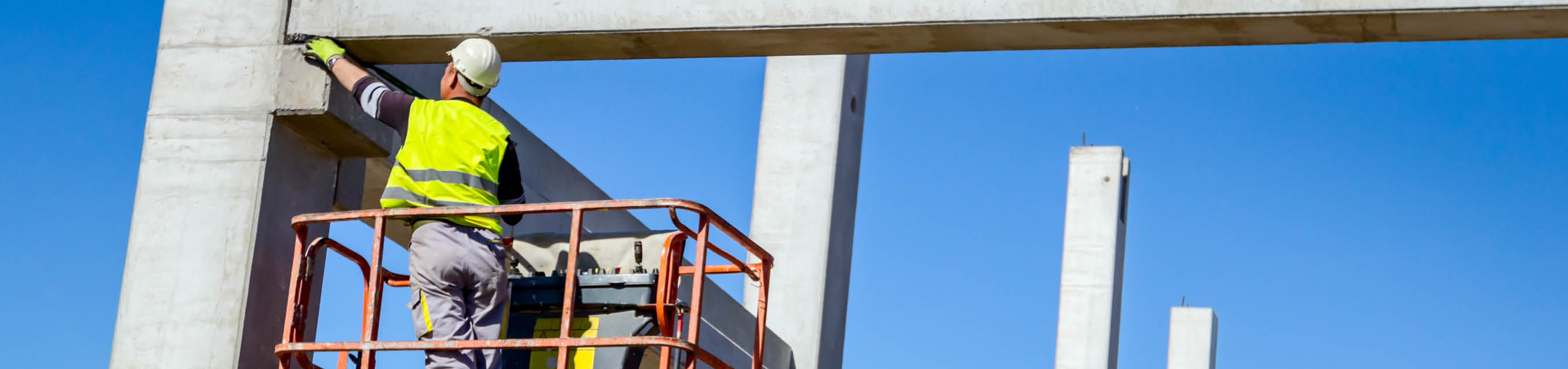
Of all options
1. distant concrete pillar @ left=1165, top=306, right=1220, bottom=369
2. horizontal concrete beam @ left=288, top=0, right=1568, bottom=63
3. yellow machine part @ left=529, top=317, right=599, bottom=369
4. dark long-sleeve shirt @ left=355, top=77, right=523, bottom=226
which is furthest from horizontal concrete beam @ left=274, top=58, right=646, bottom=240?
distant concrete pillar @ left=1165, top=306, right=1220, bottom=369

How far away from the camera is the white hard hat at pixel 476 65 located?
6.38 metres

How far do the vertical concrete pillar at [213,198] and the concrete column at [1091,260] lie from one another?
8.71 metres

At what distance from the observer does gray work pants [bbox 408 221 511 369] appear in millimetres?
6004

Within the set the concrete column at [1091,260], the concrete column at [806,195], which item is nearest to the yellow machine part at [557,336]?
the concrete column at [806,195]

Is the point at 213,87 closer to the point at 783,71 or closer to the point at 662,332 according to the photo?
the point at 662,332

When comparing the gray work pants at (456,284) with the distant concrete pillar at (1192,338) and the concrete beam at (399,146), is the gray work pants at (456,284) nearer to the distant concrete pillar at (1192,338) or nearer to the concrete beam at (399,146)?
the concrete beam at (399,146)

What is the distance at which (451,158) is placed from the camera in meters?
6.11


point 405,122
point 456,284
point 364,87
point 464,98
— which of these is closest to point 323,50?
point 364,87

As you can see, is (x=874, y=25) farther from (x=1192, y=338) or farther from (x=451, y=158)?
(x=1192, y=338)

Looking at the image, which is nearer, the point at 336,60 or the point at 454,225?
the point at 454,225

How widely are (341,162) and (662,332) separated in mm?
2354

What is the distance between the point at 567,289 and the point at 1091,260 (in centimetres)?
972

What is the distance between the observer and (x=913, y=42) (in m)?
6.84

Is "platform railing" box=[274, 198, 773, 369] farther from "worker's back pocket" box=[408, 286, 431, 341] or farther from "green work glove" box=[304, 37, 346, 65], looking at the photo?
"green work glove" box=[304, 37, 346, 65]
